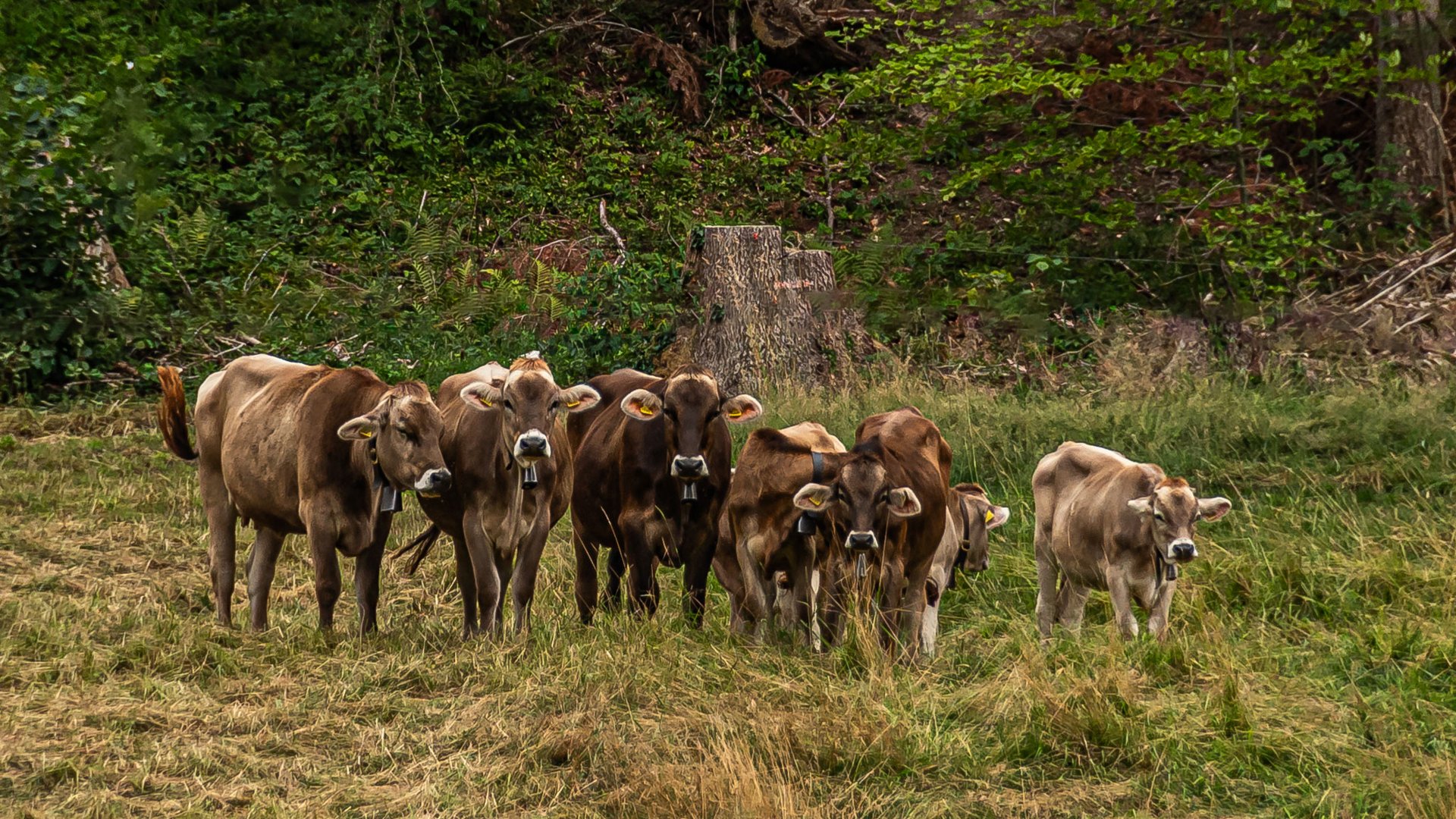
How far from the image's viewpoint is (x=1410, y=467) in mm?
9805

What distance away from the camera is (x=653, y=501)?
8219 millimetres

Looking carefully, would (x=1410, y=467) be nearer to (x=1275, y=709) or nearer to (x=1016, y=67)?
(x=1275, y=709)

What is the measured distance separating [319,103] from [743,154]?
5.39 metres

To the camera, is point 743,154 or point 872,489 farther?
point 743,154

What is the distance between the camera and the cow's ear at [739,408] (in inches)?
322

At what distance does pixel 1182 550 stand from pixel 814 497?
1788 millimetres

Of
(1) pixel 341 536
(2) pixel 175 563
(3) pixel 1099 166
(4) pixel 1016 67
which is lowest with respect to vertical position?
(2) pixel 175 563

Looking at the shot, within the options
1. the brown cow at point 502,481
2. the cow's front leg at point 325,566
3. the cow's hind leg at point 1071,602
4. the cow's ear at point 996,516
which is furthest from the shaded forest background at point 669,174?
the cow's front leg at point 325,566

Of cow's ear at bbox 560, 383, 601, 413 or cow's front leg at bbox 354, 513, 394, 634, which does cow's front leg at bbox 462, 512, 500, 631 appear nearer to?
cow's front leg at bbox 354, 513, 394, 634

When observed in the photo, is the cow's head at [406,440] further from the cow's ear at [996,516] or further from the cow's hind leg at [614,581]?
the cow's ear at [996,516]

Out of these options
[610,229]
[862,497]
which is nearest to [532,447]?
[862,497]

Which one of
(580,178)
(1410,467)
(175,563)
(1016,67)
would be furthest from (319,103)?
(1410,467)

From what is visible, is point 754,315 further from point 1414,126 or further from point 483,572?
point 1414,126

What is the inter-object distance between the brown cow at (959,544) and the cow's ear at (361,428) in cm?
291
